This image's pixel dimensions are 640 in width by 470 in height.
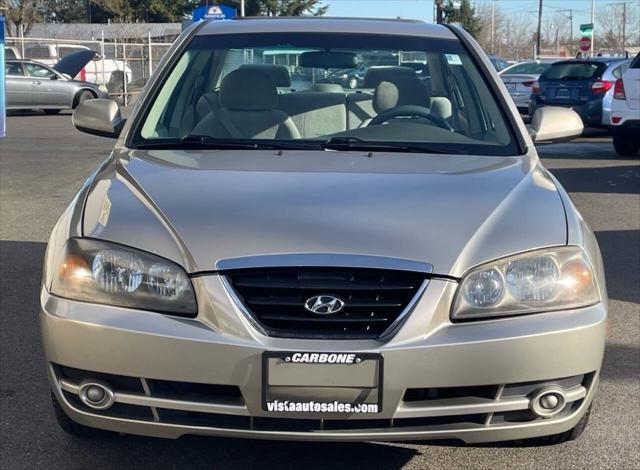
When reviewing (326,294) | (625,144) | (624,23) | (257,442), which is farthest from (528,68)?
(624,23)

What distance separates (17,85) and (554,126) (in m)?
20.3

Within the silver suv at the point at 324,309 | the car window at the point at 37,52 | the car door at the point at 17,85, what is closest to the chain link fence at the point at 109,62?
Answer: the car window at the point at 37,52

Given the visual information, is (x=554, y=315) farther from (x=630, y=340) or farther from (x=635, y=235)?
(x=635, y=235)

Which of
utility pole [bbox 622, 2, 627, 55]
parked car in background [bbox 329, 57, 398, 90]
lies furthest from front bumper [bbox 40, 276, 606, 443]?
utility pole [bbox 622, 2, 627, 55]

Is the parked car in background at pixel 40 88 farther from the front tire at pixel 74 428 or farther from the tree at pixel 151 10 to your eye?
the tree at pixel 151 10

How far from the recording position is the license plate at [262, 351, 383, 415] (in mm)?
2795

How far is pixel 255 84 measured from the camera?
455cm

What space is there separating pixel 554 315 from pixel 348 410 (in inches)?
28.0

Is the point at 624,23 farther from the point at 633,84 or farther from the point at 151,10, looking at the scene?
the point at 633,84

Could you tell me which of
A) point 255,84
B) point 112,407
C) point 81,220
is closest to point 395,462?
point 112,407

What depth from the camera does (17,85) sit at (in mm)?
22875

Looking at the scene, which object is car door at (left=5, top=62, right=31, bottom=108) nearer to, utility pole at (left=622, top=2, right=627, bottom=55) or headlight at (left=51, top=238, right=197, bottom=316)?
headlight at (left=51, top=238, right=197, bottom=316)

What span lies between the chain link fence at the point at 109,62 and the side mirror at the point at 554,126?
23.3 meters

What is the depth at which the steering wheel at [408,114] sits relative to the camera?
445cm
